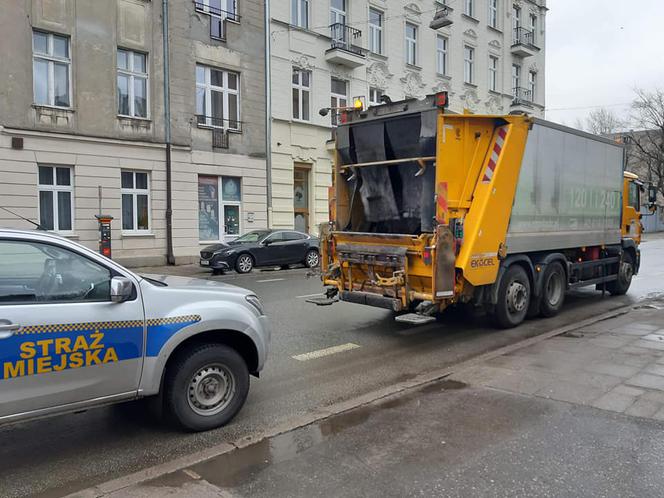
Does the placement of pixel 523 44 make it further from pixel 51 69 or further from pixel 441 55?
pixel 51 69

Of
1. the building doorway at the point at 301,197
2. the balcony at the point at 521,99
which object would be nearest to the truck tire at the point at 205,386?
the building doorway at the point at 301,197

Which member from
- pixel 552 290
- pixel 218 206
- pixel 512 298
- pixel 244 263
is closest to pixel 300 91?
pixel 218 206

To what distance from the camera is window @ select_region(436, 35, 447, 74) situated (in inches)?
1200

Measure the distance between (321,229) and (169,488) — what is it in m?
→ 5.61

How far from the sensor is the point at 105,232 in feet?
56.1

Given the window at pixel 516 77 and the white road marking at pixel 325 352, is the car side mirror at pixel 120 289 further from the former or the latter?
the window at pixel 516 77

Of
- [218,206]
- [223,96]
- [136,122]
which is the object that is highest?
[223,96]

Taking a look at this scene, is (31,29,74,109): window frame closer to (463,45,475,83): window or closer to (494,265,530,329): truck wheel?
(494,265,530,329): truck wheel

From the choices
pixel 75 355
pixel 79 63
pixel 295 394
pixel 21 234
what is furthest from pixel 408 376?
pixel 79 63

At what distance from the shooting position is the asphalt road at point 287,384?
156 inches

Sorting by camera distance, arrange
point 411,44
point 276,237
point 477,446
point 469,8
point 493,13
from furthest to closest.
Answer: point 493,13
point 469,8
point 411,44
point 276,237
point 477,446

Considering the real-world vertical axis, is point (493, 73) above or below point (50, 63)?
above

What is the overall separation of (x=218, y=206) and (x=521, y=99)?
24.5 meters

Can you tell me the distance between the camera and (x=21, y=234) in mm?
3725
